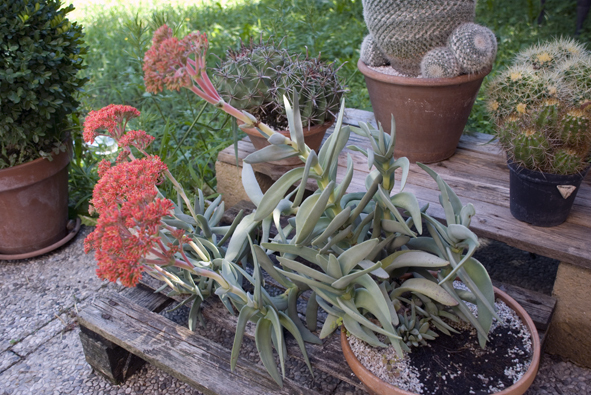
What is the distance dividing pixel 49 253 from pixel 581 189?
92.6 inches

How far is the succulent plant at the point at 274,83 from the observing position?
191cm

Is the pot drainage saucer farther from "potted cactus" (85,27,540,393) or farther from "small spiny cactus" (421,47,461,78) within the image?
"small spiny cactus" (421,47,461,78)

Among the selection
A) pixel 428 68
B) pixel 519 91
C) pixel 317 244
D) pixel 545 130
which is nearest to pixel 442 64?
pixel 428 68

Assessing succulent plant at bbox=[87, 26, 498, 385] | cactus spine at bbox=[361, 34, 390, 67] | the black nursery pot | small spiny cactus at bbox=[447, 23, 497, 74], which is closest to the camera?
succulent plant at bbox=[87, 26, 498, 385]

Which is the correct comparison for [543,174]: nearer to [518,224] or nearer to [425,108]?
[518,224]

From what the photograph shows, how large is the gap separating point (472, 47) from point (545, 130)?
22.0 inches

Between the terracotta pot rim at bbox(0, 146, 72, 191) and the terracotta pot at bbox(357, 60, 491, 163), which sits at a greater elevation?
the terracotta pot at bbox(357, 60, 491, 163)

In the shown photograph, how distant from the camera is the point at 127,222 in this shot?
1054 millimetres

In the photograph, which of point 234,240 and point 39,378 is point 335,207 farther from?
point 39,378

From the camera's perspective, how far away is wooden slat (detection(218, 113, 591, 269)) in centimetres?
159

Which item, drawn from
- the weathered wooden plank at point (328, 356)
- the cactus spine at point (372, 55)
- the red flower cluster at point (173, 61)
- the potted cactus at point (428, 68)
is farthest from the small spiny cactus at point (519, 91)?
the red flower cluster at point (173, 61)

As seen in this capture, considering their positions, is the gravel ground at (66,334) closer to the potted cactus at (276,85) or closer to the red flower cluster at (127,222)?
the red flower cluster at (127,222)

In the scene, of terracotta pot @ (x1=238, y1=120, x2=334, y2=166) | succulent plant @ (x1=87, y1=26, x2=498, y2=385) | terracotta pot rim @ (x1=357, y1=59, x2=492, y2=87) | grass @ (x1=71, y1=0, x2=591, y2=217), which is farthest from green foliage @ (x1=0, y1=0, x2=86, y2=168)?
terracotta pot rim @ (x1=357, y1=59, x2=492, y2=87)

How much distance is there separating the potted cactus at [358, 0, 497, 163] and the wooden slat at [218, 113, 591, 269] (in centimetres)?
14
